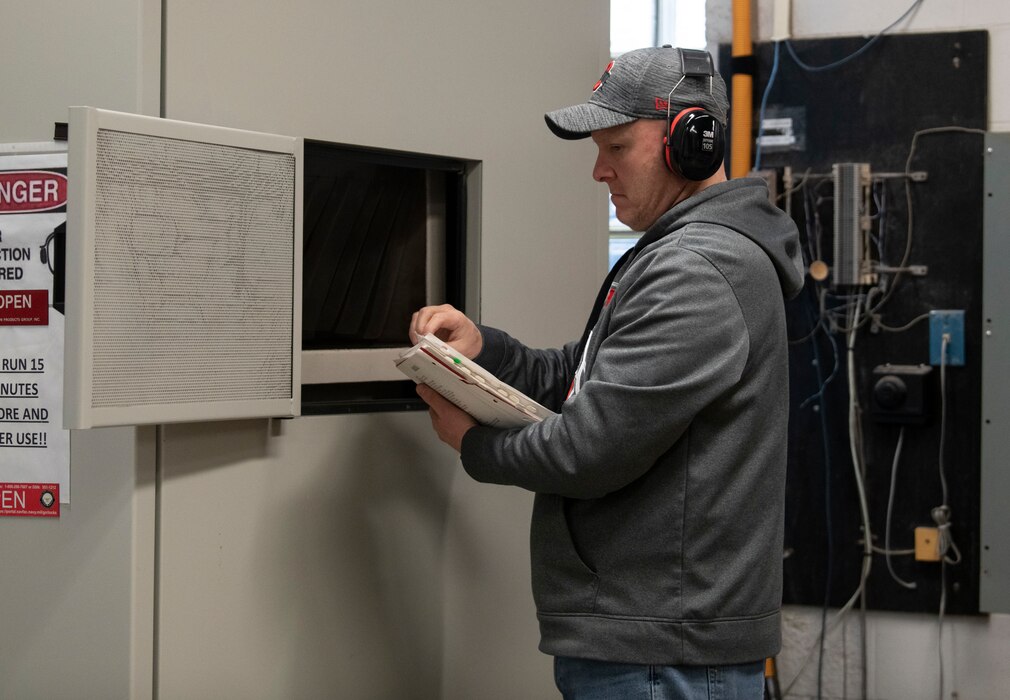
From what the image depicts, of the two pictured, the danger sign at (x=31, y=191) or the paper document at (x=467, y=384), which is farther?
the danger sign at (x=31, y=191)

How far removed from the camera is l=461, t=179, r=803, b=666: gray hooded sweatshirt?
1324mm

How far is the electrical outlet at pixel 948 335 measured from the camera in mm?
3289

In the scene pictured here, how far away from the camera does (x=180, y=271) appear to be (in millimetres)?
1548

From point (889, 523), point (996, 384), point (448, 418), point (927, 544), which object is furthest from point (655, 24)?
point (448, 418)

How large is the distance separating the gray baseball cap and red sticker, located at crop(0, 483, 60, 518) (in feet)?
3.48

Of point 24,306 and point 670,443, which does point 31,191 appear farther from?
point 670,443

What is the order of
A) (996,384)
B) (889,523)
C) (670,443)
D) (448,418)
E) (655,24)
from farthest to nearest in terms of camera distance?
1. (655,24)
2. (889,523)
3. (996,384)
4. (448,418)
5. (670,443)

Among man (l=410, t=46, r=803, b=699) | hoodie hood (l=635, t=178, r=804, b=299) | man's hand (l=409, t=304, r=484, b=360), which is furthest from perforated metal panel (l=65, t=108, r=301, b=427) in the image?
hoodie hood (l=635, t=178, r=804, b=299)

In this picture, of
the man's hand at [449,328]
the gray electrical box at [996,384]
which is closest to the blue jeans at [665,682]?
the man's hand at [449,328]

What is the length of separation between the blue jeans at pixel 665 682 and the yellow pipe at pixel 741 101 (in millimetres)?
2345

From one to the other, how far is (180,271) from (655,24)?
2979 mm

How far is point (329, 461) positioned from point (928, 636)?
2506mm

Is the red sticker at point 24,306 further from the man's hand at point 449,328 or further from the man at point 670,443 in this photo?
the man at point 670,443

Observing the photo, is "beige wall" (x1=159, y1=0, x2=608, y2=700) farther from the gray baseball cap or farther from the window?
the window
